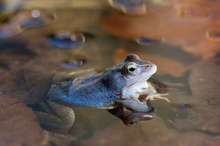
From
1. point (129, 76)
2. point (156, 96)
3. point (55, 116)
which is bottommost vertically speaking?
point (55, 116)

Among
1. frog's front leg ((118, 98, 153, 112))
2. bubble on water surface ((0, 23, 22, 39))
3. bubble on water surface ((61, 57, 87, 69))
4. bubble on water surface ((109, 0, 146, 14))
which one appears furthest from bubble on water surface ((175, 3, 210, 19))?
bubble on water surface ((0, 23, 22, 39))

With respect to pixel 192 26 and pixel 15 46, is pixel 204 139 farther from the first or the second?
pixel 15 46

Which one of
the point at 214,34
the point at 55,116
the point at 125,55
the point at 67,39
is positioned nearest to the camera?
the point at 55,116

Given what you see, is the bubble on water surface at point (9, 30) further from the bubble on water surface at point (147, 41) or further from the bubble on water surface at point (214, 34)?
the bubble on water surface at point (214, 34)

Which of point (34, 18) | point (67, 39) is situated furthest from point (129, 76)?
point (34, 18)

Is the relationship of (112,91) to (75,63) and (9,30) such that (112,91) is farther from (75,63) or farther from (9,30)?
(9,30)

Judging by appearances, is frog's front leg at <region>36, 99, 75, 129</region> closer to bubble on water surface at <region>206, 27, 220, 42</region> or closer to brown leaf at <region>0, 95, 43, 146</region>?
brown leaf at <region>0, 95, 43, 146</region>
